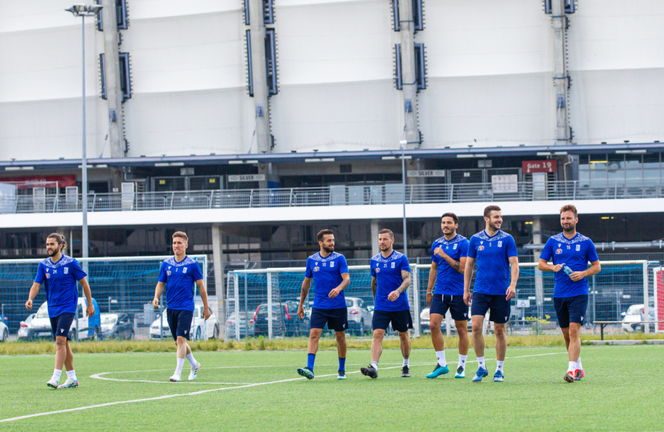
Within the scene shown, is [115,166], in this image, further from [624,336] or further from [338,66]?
[624,336]

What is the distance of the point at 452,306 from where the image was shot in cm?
1055

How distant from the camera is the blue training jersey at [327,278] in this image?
1079 cm

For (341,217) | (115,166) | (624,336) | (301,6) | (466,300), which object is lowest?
(624,336)

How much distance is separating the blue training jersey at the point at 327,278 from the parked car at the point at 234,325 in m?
13.4

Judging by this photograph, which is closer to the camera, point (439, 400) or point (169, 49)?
point (439, 400)

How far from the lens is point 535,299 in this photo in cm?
2427

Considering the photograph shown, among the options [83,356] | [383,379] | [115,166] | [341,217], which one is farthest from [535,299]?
[115,166]

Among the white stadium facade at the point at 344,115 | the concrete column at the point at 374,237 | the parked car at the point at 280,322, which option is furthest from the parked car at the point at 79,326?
the concrete column at the point at 374,237

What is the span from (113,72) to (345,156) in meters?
13.7

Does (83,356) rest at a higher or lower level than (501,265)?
lower

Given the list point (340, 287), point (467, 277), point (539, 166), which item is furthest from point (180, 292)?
point (539, 166)

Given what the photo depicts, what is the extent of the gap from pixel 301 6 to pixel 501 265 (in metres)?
38.1

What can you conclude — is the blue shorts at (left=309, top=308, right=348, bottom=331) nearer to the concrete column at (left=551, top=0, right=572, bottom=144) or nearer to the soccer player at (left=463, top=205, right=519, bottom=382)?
the soccer player at (left=463, top=205, right=519, bottom=382)

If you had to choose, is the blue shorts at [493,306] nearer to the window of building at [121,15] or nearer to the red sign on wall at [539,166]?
the red sign on wall at [539,166]
